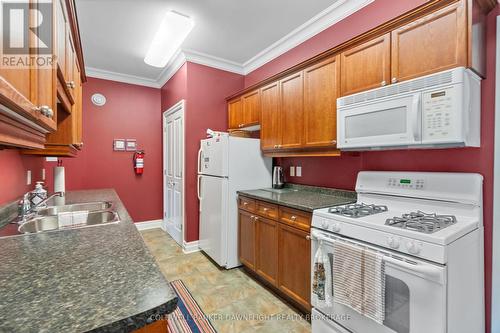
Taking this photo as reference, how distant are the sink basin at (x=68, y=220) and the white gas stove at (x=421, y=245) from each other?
1.53 meters

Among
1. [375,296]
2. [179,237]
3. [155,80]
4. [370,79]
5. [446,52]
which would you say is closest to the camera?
[375,296]

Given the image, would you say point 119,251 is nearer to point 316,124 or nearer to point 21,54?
point 21,54

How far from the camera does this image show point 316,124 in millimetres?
2312

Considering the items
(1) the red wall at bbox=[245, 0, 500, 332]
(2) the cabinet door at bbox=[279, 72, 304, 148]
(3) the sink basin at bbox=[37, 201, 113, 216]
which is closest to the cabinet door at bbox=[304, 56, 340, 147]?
(2) the cabinet door at bbox=[279, 72, 304, 148]

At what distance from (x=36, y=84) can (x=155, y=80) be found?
420 centimetres

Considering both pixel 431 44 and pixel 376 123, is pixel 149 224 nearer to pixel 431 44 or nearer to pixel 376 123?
pixel 376 123

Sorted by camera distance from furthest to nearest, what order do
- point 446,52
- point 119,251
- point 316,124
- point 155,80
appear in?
point 155,80, point 316,124, point 446,52, point 119,251

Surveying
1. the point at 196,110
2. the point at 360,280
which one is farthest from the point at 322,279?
the point at 196,110

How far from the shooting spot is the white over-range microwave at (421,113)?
1404mm

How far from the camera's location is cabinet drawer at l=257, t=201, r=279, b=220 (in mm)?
2299

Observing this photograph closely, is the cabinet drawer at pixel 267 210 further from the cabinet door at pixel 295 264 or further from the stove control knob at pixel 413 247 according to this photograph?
the stove control knob at pixel 413 247

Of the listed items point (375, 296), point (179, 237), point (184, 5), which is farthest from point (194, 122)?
point (375, 296)

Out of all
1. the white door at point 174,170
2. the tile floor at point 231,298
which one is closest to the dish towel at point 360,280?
the tile floor at point 231,298

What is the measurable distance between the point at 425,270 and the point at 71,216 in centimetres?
237
